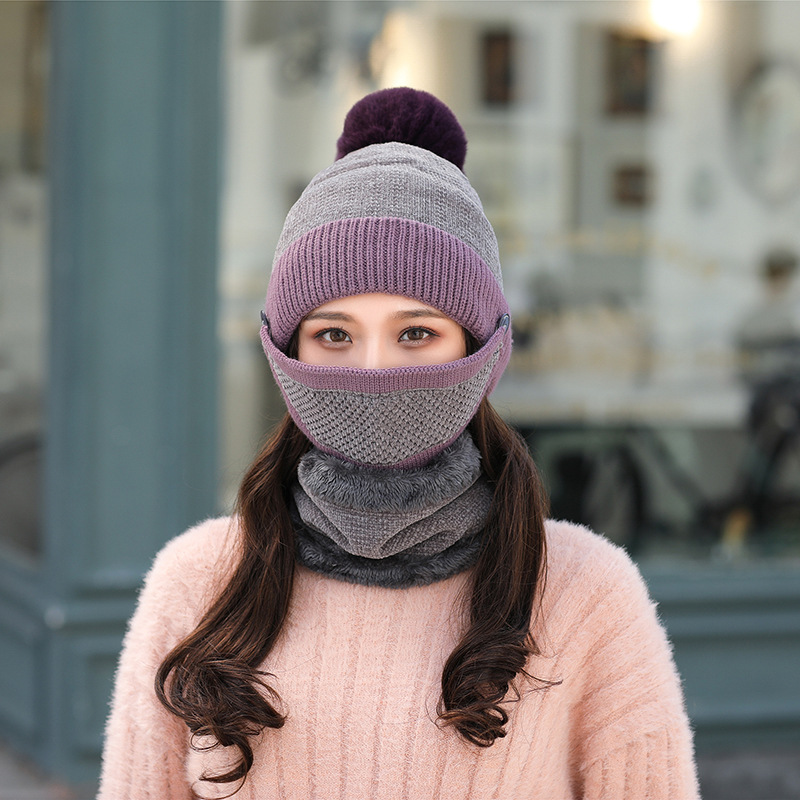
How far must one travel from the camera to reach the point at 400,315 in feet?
4.92

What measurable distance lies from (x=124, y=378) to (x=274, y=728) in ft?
7.35

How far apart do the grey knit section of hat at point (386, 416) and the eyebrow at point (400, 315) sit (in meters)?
0.11

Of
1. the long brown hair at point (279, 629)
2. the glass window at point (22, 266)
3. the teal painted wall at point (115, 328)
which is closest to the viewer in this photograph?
the long brown hair at point (279, 629)

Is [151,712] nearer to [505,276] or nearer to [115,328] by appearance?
[115,328]

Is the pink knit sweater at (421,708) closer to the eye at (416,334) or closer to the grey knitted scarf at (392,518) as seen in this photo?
the grey knitted scarf at (392,518)

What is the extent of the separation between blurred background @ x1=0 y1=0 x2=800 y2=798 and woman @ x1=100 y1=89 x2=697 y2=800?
2.04m

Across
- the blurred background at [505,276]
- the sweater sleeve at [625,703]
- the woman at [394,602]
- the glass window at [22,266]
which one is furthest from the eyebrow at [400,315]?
the glass window at [22,266]

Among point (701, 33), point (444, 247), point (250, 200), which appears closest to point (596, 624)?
point (444, 247)

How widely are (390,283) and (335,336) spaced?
14 centimetres

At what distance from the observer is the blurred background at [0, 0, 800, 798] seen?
3.49m

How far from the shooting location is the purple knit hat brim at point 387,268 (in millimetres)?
1462

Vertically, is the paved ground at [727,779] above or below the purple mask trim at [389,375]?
below

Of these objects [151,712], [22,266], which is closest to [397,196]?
[151,712]

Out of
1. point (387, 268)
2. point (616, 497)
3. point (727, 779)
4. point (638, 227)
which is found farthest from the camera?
point (638, 227)
